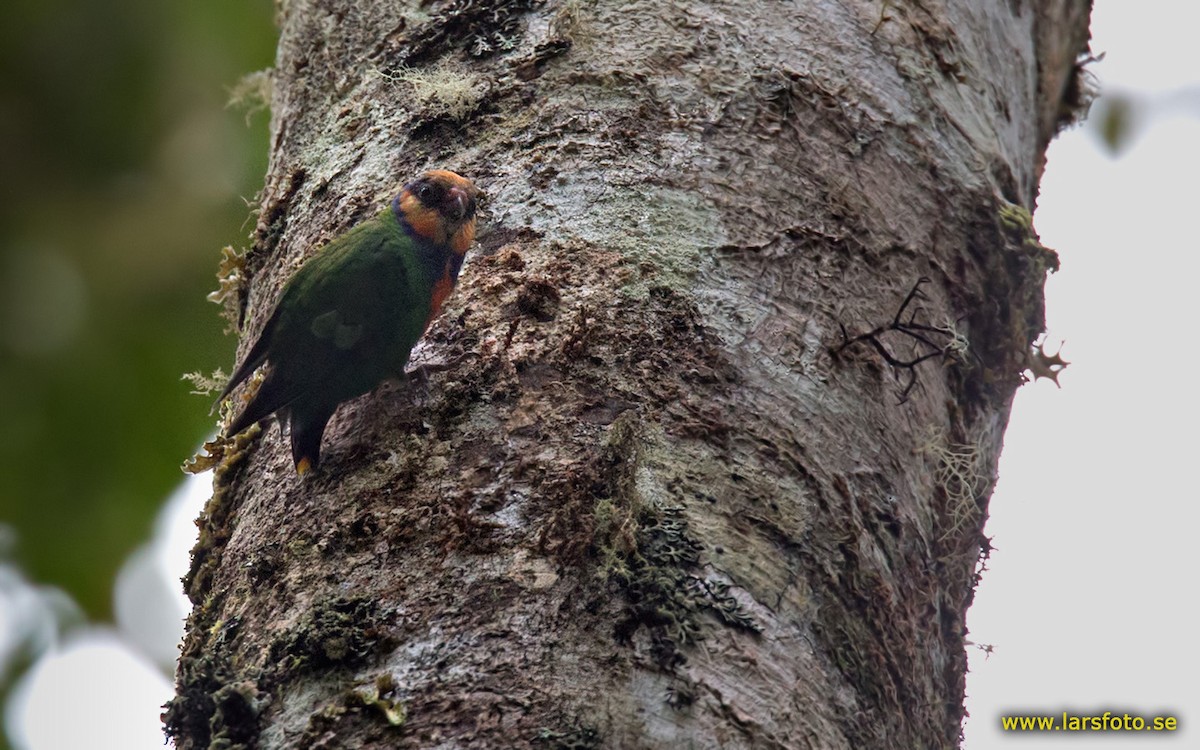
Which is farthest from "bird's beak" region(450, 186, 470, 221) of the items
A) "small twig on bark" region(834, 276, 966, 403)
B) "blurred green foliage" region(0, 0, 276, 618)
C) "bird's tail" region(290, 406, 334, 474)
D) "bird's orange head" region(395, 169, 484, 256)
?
"blurred green foliage" region(0, 0, 276, 618)

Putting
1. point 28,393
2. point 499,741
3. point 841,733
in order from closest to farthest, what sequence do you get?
point 499,741, point 841,733, point 28,393

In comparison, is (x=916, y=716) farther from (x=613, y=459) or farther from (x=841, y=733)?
(x=613, y=459)

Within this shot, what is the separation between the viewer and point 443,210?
246cm

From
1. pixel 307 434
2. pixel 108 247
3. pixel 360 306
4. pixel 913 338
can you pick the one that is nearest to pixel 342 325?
pixel 360 306

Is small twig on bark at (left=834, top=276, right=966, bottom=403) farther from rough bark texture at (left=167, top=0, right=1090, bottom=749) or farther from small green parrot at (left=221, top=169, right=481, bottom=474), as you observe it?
small green parrot at (left=221, top=169, right=481, bottom=474)

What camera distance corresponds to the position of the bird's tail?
2240 mm

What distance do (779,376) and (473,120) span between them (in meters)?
0.98

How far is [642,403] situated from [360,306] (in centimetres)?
75

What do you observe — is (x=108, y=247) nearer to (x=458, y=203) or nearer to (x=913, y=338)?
(x=458, y=203)

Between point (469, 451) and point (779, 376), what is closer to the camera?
point (469, 451)

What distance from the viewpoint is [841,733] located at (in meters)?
1.96

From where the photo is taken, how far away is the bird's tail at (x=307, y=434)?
224 cm

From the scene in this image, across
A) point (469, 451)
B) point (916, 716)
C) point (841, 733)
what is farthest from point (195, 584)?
point (916, 716)

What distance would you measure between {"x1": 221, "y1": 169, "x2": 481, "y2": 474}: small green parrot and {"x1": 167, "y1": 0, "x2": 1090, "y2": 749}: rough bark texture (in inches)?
2.2
